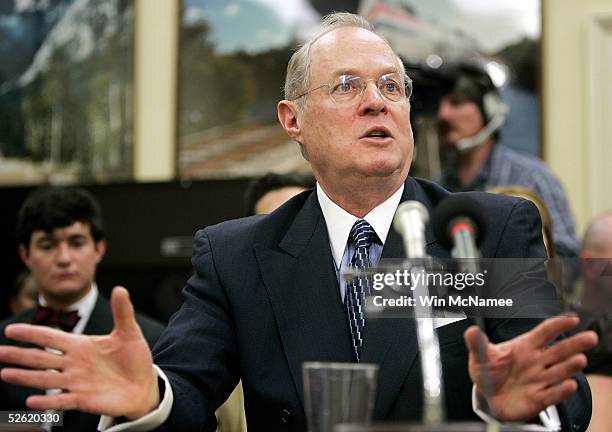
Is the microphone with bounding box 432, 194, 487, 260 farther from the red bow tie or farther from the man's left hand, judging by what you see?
the red bow tie

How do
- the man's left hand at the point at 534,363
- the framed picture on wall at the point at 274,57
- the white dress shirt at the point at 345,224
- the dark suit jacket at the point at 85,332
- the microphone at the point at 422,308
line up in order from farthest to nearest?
1. the framed picture on wall at the point at 274,57
2. the dark suit jacket at the point at 85,332
3. the white dress shirt at the point at 345,224
4. the man's left hand at the point at 534,363
5. the microphone at the point at 422,308

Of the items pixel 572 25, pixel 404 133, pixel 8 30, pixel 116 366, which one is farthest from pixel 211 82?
pixel 116 366

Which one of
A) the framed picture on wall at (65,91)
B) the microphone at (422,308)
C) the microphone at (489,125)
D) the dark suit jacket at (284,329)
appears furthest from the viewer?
the framed picture on wall at (65,91)

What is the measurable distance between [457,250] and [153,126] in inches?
169

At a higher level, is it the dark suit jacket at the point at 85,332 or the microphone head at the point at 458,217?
the microphone head at the point at 458,217

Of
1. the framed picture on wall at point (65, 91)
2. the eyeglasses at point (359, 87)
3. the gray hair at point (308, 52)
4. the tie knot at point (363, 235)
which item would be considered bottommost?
the tie knot at point (363, 235)

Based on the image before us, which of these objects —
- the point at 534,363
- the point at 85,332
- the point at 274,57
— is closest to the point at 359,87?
the point at 534,363

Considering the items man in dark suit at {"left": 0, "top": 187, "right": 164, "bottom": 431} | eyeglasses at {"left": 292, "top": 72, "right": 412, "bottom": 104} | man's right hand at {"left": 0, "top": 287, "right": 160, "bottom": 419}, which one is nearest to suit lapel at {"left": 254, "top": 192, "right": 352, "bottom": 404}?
eyeglasses at {"left": 292, "top": 72, "right": 412, "bottom": 104}

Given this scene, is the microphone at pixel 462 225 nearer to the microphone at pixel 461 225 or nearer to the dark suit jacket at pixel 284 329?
the microphone at pixel 461 225

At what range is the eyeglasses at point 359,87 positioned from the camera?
2.31 meters

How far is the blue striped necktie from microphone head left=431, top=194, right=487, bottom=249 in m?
0.55

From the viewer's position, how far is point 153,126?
18.6ft

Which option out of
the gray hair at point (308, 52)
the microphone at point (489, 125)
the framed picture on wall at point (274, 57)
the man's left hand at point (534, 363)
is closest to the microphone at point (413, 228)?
the man's left hand at point (534, 363)

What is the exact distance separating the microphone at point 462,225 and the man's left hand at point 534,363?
18cm
